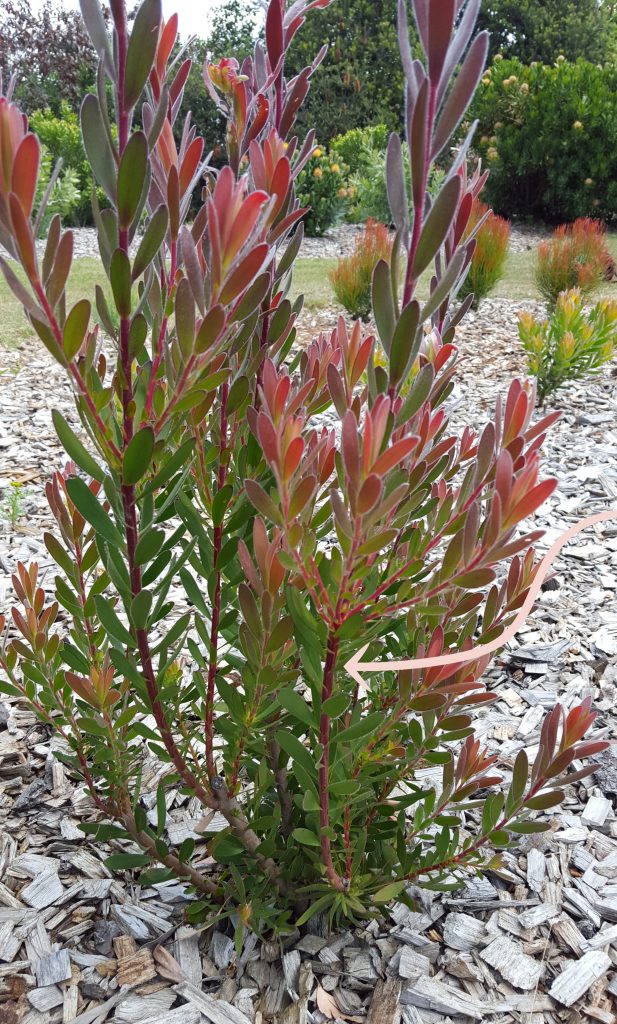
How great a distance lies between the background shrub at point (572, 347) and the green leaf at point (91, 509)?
12.9ft

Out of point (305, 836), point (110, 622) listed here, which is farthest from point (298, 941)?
point (110, 622)

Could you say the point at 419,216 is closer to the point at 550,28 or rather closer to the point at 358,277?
the point at 358,277

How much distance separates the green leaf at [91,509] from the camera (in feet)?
2.78

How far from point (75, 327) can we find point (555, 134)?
43.9ft

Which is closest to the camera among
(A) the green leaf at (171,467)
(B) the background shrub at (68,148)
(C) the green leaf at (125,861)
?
(A) the green leaf at (171,467)

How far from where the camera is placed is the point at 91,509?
871mm

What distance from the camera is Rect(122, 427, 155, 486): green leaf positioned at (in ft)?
2.56

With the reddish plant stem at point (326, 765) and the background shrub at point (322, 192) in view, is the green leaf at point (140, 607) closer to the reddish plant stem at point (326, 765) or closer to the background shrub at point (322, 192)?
the reddish plant stem at point (326, 765)

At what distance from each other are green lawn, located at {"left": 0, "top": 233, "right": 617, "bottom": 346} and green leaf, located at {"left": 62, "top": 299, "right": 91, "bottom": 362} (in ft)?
17.5

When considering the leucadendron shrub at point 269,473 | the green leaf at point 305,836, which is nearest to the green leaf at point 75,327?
the leucadendron shrub at point 269,473

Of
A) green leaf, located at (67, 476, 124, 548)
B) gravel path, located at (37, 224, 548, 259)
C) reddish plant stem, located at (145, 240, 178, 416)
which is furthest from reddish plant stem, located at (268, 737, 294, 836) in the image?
gravel path, located at (37, 224, 548, 259)

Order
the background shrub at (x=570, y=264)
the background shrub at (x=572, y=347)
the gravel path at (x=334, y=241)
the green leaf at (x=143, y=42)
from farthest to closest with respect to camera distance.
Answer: the gravel path at (x=334, y=241)
the background shrub at (x=570, y=264)
the background shrub at (x=572, y=347)
the green leaf at (x=143, y=42)

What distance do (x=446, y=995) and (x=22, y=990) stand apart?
27.5 inches

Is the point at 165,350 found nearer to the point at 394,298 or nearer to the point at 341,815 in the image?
the point at 394,298
